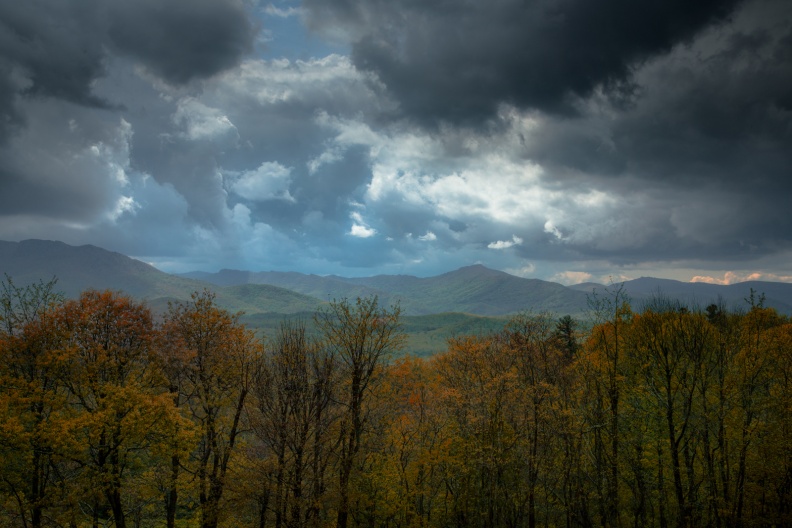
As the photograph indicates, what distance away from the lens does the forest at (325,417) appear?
99.8ft

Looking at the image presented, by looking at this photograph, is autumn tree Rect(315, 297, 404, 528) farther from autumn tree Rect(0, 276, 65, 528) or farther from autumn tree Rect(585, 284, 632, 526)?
autumn tree Rect(0, 276, 65, 528)

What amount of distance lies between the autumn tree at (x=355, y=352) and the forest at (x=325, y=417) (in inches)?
5.4

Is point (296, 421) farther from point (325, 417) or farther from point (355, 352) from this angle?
point (355, 352)

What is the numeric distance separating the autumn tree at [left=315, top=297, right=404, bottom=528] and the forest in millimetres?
138

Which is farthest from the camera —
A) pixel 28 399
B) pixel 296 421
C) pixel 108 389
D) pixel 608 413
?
pixel 608 413

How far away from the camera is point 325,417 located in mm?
32031

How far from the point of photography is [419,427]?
42.9 meters

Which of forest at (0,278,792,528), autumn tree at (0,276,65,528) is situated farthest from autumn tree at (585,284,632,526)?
autumn tree at (0,276,65,528)

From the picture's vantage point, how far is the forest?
30422 millimetres

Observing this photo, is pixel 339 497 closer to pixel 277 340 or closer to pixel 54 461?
pixel 277 340

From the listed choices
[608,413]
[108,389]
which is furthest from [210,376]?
[608,413]

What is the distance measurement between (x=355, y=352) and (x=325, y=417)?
501cm

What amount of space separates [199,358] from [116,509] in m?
11.5

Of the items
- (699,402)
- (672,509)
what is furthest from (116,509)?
(672,509)
